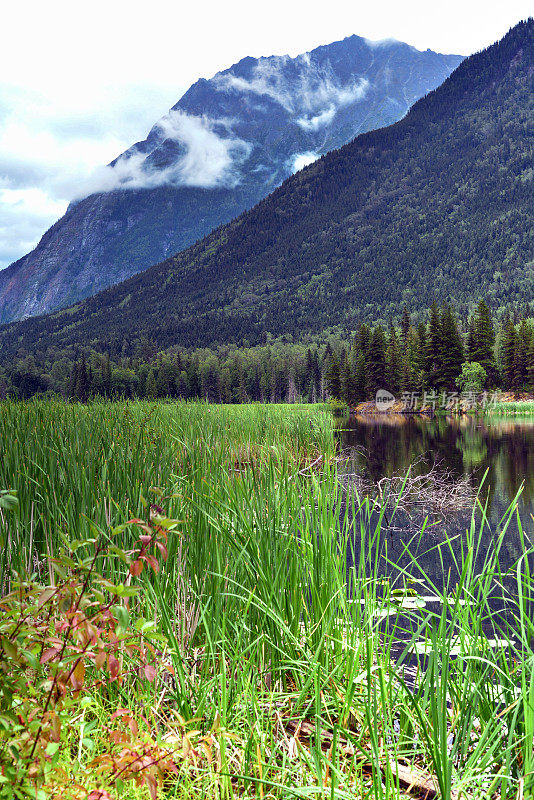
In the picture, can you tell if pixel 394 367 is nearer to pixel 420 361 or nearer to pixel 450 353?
pixel 420 361

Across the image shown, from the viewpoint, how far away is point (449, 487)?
9.80 m

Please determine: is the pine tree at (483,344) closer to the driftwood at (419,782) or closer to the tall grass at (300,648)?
the tall grass at (300,648)

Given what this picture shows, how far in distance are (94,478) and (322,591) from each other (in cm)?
165

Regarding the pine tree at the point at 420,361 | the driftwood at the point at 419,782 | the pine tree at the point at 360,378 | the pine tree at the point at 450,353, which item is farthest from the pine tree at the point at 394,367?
the driftwood at the point at 419,782

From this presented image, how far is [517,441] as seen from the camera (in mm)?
19734

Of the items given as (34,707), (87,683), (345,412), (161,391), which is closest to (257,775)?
(87,683)

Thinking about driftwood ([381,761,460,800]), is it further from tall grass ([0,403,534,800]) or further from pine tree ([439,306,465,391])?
pine tree ([439,306,465,391])

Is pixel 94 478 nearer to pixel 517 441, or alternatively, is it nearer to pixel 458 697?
pixel 458 697

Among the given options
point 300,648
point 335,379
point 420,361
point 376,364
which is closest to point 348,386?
point 335,379

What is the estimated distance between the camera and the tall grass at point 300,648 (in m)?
1.59

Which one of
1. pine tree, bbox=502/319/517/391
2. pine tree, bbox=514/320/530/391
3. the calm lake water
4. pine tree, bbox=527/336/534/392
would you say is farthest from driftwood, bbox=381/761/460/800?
pine tree, bbox=502/319/517/391
